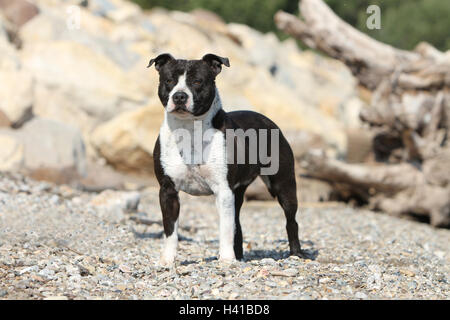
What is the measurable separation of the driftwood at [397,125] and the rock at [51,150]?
5.20 meters

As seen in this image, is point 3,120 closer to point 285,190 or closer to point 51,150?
point 51,150

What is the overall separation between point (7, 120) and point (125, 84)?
544 cm

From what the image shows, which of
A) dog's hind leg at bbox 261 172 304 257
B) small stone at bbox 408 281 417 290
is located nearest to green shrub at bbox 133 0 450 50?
dog's hind leg at bbox 261 172 304 257

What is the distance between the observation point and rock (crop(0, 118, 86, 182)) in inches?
541

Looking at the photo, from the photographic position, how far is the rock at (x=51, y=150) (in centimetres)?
1373

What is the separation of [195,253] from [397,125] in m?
7.26

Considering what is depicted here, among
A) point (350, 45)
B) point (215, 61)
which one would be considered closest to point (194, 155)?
point (215, 61)

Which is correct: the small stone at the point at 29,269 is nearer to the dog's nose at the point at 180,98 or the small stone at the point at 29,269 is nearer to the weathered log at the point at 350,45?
the dog's nose at the point at 180,98

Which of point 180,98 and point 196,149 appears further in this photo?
point 196,149

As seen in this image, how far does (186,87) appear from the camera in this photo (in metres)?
6.58

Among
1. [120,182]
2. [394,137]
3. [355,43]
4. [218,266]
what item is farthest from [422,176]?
[218,266]

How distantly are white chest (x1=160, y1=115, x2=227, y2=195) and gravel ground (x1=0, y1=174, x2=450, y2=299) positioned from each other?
2.98ft

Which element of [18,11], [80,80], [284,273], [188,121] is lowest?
[284,273]

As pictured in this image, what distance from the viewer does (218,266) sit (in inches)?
266
